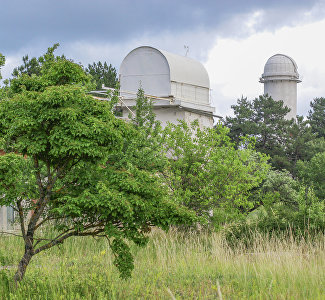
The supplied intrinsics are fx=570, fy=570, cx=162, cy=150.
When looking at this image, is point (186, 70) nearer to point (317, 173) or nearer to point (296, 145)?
point (317, 173)

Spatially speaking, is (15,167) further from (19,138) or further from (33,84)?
(33,84)

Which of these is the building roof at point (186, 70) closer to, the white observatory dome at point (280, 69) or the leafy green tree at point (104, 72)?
the leafy green tree at point (104, 72)

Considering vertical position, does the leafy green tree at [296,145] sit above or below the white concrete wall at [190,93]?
below

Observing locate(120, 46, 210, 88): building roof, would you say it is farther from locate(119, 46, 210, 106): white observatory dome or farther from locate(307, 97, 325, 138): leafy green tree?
locate(307, 97, 325, 138): leafy green tree

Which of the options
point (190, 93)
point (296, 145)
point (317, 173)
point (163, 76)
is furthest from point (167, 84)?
point (296, 145)

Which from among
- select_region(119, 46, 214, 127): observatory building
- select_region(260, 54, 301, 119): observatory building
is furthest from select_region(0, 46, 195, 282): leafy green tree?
select_region(260, 54, 301, 119): observatory building

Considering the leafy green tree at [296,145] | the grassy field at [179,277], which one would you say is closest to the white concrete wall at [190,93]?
the leafy green tree at [296,145]

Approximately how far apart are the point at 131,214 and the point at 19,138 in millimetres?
2108

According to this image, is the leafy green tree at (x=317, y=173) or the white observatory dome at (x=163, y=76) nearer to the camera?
the white observatory dome at (x=163, y=76)

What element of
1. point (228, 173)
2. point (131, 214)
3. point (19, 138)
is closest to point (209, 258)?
point (131, 214)

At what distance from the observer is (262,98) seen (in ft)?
157

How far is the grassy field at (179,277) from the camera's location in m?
8.72

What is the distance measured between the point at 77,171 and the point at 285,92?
45.2m

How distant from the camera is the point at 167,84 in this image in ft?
102
